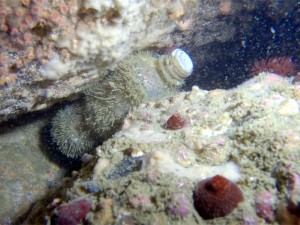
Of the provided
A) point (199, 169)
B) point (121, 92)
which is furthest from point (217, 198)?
point (121, 92)

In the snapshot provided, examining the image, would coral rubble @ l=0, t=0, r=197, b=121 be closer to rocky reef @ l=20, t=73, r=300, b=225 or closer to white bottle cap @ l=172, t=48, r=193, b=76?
white bottle cap @ l=172, t=48, r=193, b=76

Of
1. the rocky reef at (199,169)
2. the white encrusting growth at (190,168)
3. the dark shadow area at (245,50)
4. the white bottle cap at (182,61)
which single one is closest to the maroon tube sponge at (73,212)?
the rocky reef at (199,169)

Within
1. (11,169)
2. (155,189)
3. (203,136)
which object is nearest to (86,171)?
(155,189)

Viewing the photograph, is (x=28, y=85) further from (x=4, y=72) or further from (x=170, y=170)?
(x=170, y=170)

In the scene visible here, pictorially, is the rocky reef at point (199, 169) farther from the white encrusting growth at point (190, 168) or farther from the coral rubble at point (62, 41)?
the coral rubble at point (62, 41)

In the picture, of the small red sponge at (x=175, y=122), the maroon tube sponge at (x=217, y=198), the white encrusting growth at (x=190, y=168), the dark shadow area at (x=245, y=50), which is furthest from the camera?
the dark shadow area at (x=245, y=50)

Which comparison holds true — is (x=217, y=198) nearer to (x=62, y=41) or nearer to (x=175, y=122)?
(x=175, y=122)

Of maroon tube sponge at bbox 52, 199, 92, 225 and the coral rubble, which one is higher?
the coral rubble

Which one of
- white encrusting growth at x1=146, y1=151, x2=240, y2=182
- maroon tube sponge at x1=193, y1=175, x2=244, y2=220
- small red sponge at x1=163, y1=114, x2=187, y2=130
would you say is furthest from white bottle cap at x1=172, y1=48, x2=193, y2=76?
maroon tube sponge at x1=193, y1=175, x2=244, y2=220
